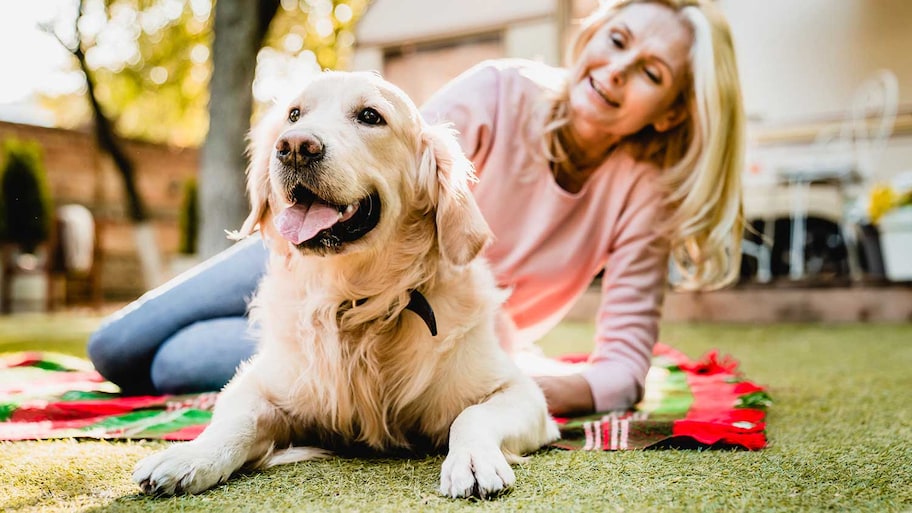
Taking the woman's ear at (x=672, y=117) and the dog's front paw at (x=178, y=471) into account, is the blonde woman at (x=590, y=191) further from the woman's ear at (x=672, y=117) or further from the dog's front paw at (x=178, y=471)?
the dog's front paw at (x=178, y=471)

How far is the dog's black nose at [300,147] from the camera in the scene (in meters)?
1.57

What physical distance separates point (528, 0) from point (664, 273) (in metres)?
6.55

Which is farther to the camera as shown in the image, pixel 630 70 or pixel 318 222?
pixel 630 70

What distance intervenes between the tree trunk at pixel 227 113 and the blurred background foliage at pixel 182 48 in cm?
609

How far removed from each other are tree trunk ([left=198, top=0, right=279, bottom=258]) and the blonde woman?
336 cm

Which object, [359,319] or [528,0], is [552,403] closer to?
[359,319]

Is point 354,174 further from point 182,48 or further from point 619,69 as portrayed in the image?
point 182,48

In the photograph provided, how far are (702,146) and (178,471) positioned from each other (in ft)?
6.44

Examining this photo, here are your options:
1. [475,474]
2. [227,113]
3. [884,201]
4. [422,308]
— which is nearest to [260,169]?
[422,308]

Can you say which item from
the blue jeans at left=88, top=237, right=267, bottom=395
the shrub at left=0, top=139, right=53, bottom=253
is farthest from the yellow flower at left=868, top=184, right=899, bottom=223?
the shrub at left=0, top=139, right=53, bottom=253

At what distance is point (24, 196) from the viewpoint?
30.8 ft

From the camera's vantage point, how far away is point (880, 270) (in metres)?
5.74

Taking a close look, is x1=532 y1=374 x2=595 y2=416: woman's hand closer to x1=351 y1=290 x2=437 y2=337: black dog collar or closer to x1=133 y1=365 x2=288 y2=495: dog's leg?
x1=351 y1=290 x2=437 y2=337: black dog collar

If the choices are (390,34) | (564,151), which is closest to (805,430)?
(564,151)
